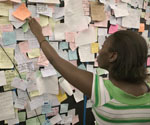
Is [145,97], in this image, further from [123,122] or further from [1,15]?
[1,15]

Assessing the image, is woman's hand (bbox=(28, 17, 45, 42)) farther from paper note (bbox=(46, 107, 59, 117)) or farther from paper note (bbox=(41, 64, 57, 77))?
paper note (bbox=(46, 107, 59, 117))

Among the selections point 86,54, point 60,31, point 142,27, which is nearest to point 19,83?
point 60,31

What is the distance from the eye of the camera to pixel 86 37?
144 centimetres

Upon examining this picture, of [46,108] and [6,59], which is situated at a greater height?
[6,59]

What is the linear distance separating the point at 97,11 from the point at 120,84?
827 millimetres

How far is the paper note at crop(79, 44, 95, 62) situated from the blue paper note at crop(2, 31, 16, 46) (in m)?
0.49

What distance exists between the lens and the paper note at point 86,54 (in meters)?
1.44

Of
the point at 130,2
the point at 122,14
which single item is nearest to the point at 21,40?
the point at 122,14

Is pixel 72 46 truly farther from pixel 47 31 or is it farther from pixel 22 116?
pixel 22 116

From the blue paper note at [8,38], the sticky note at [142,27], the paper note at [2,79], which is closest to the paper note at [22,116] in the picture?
the paper note at [2,79]

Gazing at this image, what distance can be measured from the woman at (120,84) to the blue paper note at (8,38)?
51 centimetres

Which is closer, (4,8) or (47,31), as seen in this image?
(4,8)

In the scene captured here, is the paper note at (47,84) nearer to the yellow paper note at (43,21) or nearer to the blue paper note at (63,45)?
the blue paper note at (63,45)

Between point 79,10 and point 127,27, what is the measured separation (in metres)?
0.51
